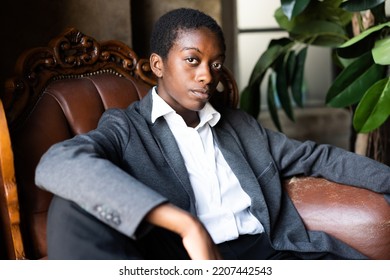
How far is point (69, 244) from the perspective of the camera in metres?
1.07

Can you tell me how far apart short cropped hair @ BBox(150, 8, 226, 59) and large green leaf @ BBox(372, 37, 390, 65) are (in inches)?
24.8

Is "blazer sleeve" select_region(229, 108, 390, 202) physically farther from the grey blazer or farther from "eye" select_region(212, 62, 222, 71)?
"eye" select_region(212, 62, 222, 71)

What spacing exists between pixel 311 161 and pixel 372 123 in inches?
15.1

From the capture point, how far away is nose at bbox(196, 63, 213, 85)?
140cm

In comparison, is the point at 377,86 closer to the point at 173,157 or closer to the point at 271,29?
the point at 173,157

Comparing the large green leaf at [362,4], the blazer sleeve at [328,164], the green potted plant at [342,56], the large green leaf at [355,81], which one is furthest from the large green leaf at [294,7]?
the blazer sleeve at [328,164]

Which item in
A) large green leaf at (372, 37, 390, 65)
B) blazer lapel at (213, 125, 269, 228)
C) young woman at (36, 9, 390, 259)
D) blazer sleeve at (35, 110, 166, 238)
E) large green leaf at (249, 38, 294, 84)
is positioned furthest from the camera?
large green leaf at (249, 38, 294, 84)

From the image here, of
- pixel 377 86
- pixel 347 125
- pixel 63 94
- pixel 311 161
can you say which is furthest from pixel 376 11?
pixel 347 125

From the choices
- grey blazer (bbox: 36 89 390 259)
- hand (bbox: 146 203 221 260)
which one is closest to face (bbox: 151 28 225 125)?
grey blazer (bbox: 36 89 390 259)

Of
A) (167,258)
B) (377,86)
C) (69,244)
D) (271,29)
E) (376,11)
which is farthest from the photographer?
(271,29)

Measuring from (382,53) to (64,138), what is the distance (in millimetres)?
1085

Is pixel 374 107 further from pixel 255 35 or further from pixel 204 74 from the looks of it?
pixel 255 35

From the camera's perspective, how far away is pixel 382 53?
1.81 metres

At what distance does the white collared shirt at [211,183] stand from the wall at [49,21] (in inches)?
30.3
